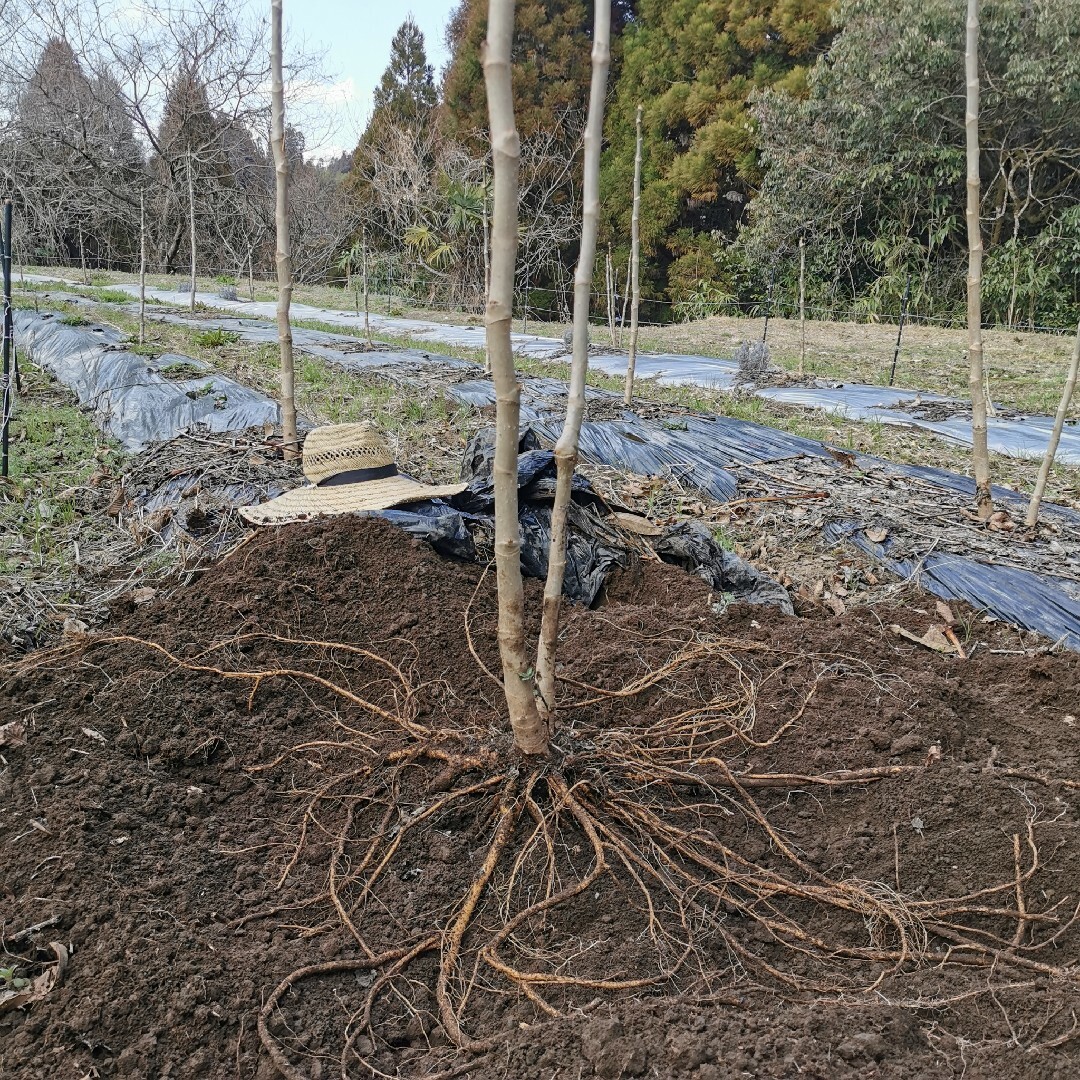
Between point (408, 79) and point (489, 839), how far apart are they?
77.0 ft

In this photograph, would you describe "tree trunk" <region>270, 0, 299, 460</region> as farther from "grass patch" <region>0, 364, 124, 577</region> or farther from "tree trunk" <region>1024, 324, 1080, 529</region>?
"tree trunk" <region>1024, 324, 1080, 529</region>

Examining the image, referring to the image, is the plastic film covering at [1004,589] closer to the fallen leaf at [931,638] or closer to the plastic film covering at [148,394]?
the fallen leaf at [931,638]

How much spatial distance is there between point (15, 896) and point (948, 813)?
204cm

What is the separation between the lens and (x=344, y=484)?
3.65 metres

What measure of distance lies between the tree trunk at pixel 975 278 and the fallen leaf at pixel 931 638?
1287mm

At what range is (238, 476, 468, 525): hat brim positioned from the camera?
3.38 meters

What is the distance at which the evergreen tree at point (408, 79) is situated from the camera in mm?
21359

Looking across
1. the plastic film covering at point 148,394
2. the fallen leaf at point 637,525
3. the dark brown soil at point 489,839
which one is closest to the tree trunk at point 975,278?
the dark brown soil at point 489,839

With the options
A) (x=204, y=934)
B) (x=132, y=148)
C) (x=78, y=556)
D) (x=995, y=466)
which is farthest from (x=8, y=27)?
(x=204, y=934)

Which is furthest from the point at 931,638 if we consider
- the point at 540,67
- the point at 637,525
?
the point at 540,67

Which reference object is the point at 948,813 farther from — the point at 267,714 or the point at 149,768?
the point at 149,768

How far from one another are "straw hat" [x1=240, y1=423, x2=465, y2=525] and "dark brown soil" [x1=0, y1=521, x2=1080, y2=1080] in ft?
1.16

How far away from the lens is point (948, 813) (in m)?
2.07

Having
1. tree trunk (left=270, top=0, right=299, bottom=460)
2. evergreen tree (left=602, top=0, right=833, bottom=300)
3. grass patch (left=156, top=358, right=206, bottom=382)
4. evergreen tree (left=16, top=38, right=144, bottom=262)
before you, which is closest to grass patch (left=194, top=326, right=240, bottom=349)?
grass patch (left=156, top=358, right=206, bottom=382)
